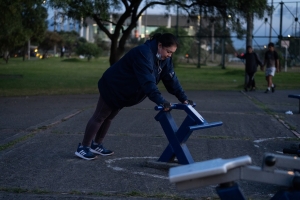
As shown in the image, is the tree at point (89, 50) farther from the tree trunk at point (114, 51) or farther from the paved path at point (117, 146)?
the paved path at point (117, 146)

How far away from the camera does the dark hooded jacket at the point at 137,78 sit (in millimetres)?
6801

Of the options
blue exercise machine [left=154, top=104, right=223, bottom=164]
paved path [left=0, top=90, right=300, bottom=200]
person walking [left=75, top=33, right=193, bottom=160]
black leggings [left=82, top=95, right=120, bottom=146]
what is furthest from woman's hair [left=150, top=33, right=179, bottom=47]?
paved path [left=0, top=90, right=300, bottom=200]

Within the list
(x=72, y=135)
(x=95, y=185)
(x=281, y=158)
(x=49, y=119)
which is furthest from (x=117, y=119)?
(x=281, y=158)

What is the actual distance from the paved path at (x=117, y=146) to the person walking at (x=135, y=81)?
0.52 metres

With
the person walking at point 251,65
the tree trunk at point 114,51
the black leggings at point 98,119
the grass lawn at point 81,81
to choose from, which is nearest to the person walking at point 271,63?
the person walking at point 251,65

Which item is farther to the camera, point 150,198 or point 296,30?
point 296,30

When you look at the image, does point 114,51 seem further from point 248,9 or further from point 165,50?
point 165,50

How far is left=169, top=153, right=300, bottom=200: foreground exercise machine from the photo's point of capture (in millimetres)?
2922

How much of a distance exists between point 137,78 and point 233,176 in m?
3.95

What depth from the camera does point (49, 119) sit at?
12062mm

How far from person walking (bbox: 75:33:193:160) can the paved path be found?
52 centimetres

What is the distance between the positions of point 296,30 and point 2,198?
29.5m

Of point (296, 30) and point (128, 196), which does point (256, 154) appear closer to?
point (128, 196)

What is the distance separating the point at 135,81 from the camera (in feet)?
23.4
